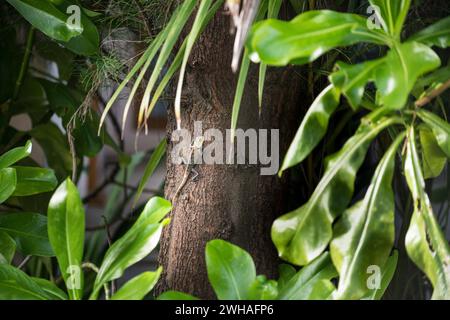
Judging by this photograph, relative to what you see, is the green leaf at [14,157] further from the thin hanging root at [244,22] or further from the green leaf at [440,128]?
the green leaf at [440,128]

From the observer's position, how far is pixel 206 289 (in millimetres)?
937

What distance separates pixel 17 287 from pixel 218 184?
0.33 metres

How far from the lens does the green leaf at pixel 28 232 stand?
958 mm

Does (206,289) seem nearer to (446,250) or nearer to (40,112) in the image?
(446,250)

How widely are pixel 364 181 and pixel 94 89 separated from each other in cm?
56

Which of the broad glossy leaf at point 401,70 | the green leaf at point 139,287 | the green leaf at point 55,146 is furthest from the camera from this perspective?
the green leaf at point 55,146

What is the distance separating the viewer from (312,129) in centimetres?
74

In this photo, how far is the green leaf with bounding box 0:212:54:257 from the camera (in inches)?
37.7

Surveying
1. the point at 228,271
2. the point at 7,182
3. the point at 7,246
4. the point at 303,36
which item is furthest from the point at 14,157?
the point at 303,36

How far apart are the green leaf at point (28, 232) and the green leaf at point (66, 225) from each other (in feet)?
0.50

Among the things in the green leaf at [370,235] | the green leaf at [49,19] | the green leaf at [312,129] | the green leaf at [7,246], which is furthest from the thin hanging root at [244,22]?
the green leaf at [7,246]

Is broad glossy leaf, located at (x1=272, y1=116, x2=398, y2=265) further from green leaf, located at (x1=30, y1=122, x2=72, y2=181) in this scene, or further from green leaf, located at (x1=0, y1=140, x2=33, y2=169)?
green leaf, located at (x1=30, y1=122, x2=72, y2=181)

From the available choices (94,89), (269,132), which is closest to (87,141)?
(94,89)

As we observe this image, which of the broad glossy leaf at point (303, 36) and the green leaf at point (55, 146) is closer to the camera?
the broad glossy leaf at point (303, 36)
